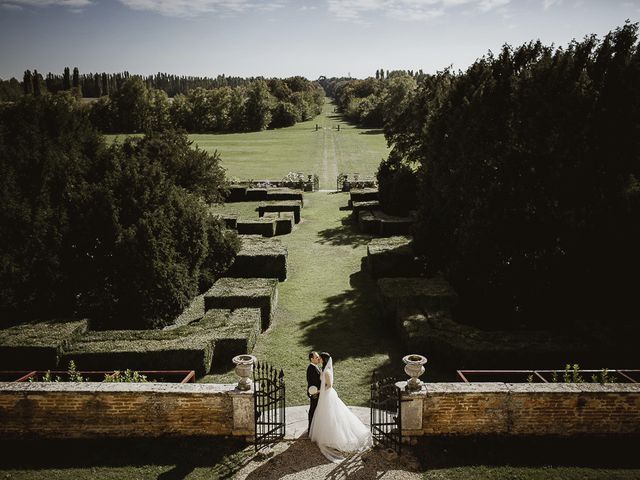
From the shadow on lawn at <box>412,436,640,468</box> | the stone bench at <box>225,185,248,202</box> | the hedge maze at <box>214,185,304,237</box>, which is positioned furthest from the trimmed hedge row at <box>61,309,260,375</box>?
the stone bench at <box>225,185,248,202</box>

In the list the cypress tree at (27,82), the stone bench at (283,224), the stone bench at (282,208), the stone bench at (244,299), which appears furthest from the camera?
the cypress tree at (27,82)

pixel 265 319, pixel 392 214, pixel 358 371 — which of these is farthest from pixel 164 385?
pixel 392 214

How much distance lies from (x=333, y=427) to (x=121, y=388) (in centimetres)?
405

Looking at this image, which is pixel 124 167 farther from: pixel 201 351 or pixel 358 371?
pixel 358 371

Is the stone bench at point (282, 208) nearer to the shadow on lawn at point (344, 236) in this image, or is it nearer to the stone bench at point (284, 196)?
the shadow on lawn at point (344, 236)

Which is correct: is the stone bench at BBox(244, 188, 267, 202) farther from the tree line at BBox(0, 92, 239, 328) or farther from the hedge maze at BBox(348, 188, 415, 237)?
the tree line at BBox(0, 92, 239, 328)

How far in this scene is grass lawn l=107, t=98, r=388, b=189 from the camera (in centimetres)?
4928

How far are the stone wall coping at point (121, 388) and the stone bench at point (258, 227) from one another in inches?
686

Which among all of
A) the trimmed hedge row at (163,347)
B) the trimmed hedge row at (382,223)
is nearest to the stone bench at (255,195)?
the trimmed hedge row at (382,223)

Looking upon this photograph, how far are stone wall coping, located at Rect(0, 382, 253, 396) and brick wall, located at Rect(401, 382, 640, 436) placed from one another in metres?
3.39

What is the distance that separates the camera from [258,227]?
26.2m

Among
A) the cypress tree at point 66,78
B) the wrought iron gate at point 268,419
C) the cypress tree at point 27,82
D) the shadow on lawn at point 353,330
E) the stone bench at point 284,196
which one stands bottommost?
the shadow on lawn at point 353,330

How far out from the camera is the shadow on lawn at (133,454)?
8398 mm

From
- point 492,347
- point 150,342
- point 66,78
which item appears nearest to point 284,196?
point 150,342
